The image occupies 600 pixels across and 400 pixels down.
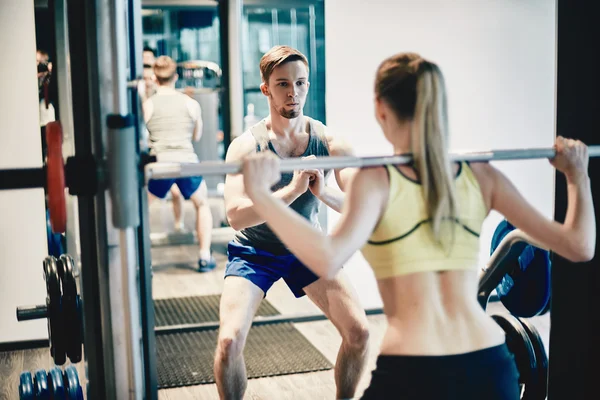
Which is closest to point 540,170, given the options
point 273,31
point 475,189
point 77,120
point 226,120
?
point 226,120

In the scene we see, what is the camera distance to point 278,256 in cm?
271

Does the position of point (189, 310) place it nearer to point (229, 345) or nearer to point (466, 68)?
point (466, 68)

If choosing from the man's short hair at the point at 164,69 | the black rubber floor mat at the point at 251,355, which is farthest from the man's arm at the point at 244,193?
the man's short hair at the point at 164,69

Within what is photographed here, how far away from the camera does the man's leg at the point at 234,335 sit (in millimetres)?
2461

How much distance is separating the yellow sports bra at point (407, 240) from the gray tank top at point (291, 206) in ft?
3.62

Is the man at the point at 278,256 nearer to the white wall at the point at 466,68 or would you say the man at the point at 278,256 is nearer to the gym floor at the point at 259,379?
the gym floor at the point at 259,379

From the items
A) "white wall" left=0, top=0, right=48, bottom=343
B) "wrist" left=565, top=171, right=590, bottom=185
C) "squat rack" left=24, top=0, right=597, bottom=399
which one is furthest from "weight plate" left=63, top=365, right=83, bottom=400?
"white wall" left=0, top=0, right=48, bottom=343

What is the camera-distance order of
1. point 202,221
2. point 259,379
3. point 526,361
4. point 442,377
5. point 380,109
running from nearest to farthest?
1. point 442,377
2. point 380,109
3. point 526,361
4. point 259,379
5. point 202,221

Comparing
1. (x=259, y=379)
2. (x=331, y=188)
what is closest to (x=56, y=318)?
(x=331, y=188)

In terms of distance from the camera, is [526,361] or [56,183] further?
[526,361]

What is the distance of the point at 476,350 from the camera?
1.60 metres

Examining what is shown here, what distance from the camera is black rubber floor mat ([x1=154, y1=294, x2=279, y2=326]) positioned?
15.0 ft

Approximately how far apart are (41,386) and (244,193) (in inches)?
35.4

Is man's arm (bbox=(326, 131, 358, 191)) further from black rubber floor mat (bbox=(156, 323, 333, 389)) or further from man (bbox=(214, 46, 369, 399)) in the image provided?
black rubber floor mat (bbox=(156, 323, 333, 389))
